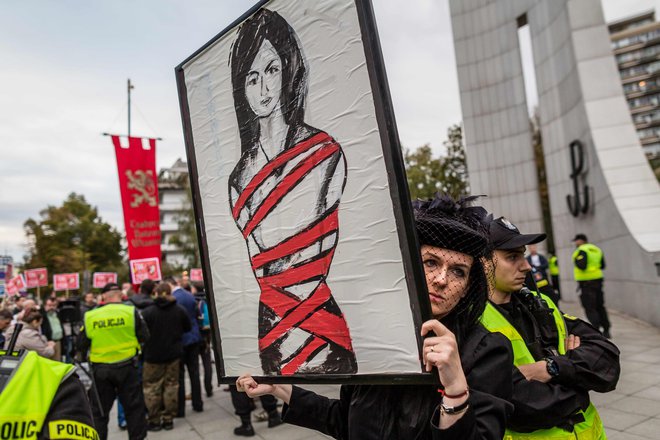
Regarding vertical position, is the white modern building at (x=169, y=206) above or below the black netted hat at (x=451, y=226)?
above

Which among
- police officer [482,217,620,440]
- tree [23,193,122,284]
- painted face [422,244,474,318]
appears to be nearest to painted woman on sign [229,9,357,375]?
painted face [422,244,474,318]

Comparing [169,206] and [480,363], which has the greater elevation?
[169,206]

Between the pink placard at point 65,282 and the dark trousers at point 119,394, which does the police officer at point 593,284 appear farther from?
the pink placard at point 65,282

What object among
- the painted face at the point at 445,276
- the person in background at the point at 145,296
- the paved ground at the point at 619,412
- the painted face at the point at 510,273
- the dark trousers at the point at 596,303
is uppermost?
the painted face at the point at 445,276

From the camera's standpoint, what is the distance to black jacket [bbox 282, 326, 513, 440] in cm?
116

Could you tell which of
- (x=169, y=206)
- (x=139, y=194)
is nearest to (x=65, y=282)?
(x=139, y=194)

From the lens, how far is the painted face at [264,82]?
1527 mm

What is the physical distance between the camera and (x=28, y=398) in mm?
1373

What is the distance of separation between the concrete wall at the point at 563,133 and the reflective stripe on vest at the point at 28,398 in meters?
10.2

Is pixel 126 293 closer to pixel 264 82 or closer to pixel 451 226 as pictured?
pixel 264 82

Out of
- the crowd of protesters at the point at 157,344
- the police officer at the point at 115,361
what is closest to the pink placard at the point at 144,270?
the crowd of protesters at the point at 157,344

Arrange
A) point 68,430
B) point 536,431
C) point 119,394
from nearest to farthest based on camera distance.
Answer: point 68,430 < point 536,431 < point 119,394

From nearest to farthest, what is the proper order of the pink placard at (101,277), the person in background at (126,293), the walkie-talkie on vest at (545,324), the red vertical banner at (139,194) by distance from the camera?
the walkie-talkie on vest at (545,324) < the person in background at (126,293) < the red vertical banner at (139,194) < the pink placard at (101,277)

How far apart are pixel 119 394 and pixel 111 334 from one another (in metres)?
0.65
